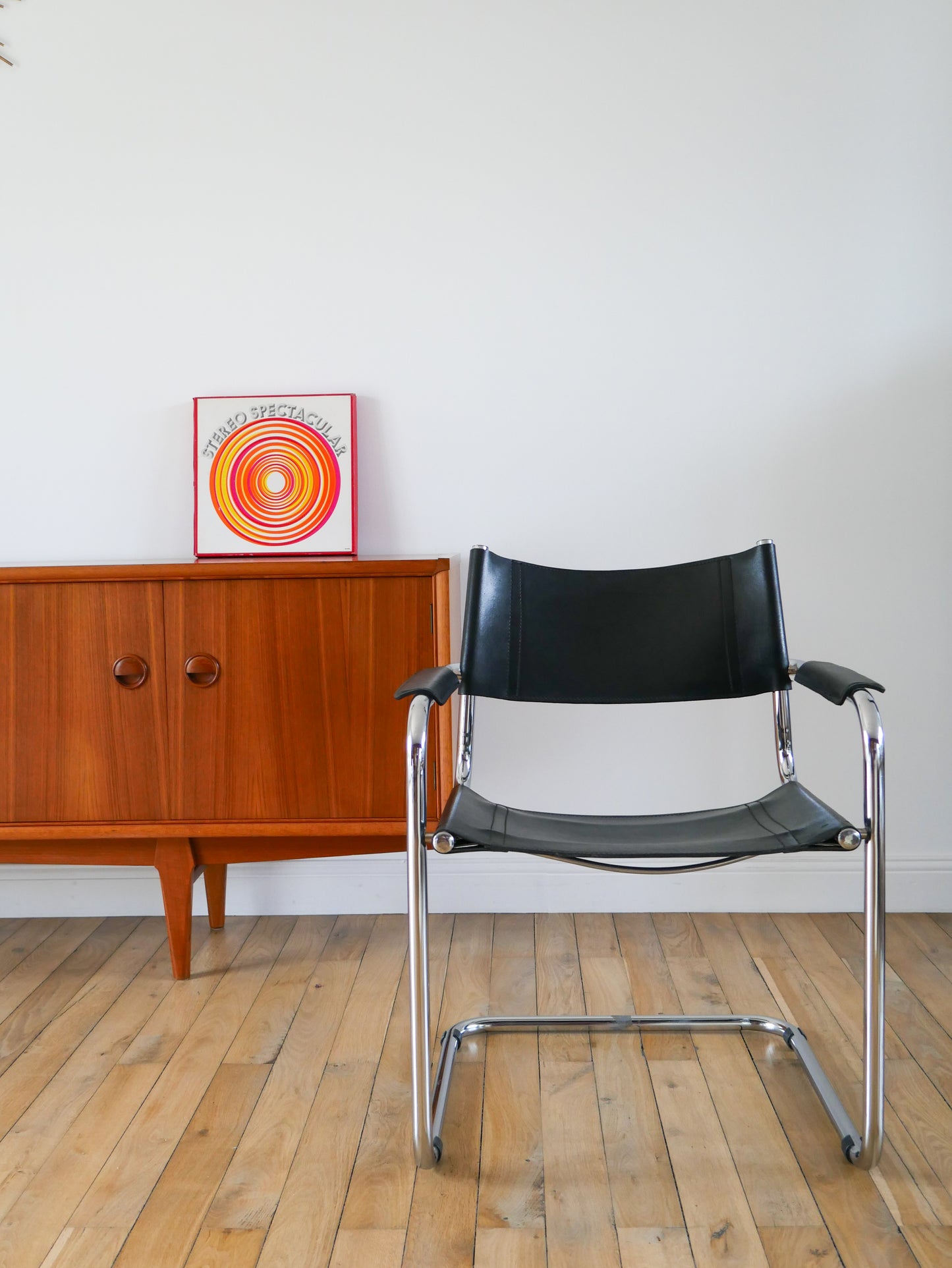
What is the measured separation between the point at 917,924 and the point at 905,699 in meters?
0.48

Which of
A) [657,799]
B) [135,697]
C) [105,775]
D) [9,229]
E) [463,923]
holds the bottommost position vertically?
[463,923]

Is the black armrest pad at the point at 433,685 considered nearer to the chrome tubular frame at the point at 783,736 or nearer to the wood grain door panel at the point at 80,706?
Result: the chrome tubular frame at the point at 783,736

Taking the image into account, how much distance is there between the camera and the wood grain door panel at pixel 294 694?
1.83 m

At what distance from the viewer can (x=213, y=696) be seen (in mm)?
1847

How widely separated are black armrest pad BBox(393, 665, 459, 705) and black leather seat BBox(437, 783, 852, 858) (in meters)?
0.16

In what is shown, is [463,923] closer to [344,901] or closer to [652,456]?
[344,901]

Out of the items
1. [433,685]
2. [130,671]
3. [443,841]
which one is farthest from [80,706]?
[443,841]

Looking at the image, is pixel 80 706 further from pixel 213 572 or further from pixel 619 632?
pixel 619 632

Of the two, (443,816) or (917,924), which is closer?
(443,816)

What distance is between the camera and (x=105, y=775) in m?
1.87

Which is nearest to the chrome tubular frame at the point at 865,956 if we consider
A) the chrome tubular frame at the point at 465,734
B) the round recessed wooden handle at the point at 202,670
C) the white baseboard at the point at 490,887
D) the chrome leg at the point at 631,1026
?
the chrome leg at the point at 631,1026

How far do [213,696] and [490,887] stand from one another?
0.78m

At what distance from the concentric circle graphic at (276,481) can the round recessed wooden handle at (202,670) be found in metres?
0.39

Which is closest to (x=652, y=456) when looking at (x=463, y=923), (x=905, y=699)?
(x=905, y=699)
